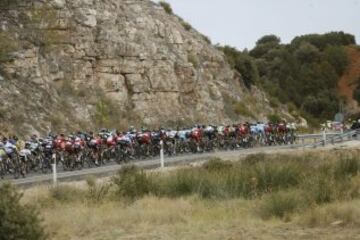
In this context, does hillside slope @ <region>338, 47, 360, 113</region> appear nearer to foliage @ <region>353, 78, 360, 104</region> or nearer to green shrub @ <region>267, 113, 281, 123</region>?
foliage @ <region>353, 78, 360, 104</region>

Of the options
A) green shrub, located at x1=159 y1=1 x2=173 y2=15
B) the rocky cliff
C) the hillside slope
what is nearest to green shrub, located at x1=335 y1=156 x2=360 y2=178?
the rocky cliff

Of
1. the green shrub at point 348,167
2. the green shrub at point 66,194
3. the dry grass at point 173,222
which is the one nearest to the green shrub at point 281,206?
the dry grass at point 173,222

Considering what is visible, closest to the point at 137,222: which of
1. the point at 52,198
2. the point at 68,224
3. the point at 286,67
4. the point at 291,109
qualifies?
the point at 68,224

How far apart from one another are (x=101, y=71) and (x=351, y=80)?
7845 cm

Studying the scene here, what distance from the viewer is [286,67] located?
110m

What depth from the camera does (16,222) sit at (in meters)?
12.2

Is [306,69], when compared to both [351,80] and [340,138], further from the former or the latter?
[340,138]

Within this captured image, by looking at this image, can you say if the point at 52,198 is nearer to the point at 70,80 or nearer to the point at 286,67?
the point at 70,80

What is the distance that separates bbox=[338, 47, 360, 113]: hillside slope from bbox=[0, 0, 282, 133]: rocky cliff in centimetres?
5471

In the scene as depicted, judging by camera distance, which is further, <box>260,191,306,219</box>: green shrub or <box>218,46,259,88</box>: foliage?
<box>218,46,259,88</box>: foliage

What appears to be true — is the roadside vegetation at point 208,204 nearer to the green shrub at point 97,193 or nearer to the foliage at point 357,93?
the green shrub at point 97,193

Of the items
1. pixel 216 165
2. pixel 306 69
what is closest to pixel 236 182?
pixel 216 165

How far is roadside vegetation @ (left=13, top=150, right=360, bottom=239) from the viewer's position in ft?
47.4

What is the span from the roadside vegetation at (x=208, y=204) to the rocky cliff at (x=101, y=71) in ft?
61.1
